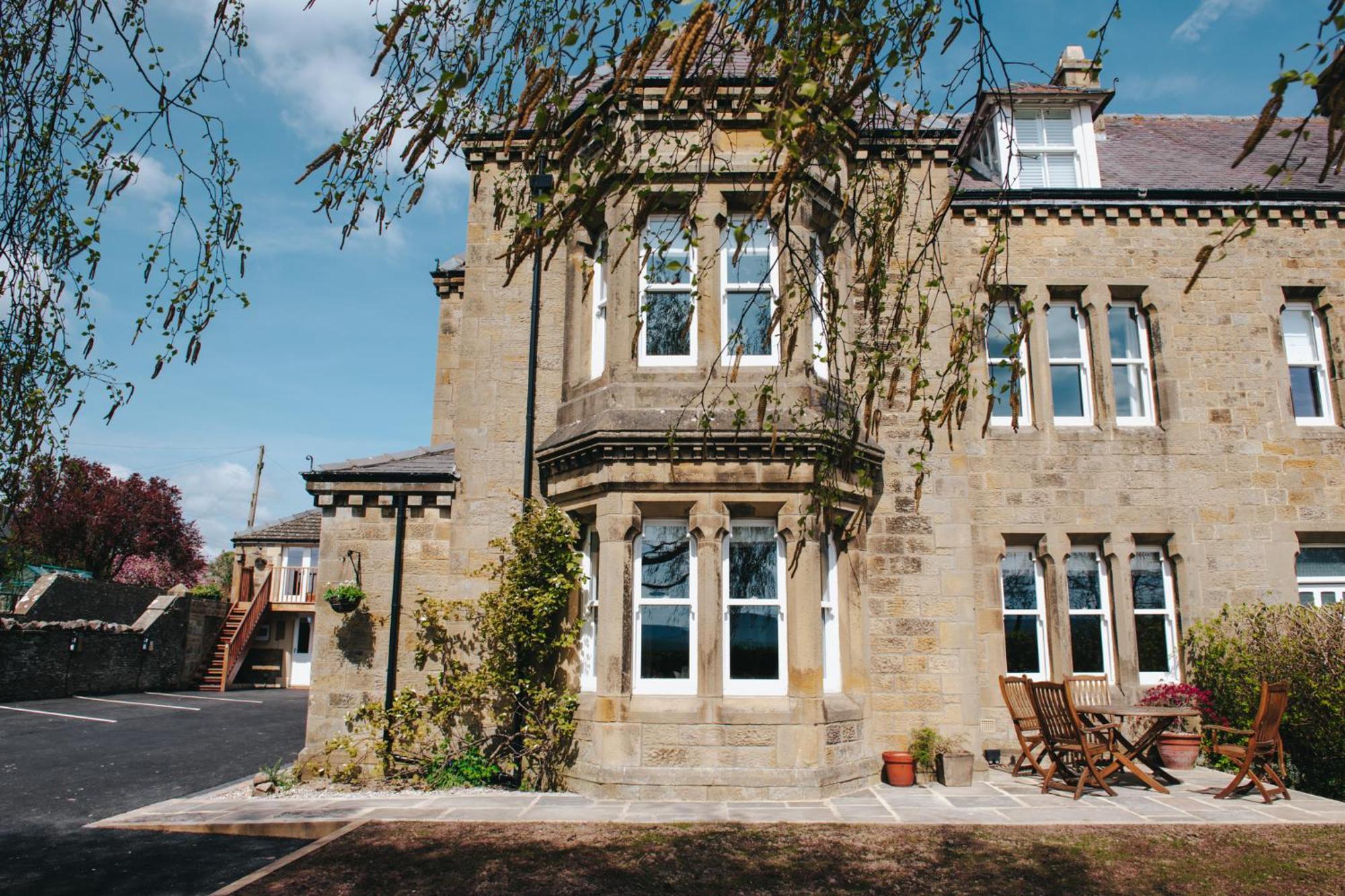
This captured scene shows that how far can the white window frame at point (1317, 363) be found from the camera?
1155 cm

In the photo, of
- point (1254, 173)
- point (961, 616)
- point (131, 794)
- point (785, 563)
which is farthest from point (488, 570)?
point (1254, 173)

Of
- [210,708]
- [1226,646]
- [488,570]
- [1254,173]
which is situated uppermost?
[1254,173]

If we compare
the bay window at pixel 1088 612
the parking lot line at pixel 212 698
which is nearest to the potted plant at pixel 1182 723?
the bay window at pixel 1088 612

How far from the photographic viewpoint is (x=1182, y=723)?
1005 cm

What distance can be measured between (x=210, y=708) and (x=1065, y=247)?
63.9 feet

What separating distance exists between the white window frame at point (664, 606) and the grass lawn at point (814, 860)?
5.56ft

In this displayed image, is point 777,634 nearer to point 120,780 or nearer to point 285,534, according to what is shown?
point 120,780

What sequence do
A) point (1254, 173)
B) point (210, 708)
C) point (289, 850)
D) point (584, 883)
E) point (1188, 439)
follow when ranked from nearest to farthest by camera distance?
point (584, 883) → point (289, 850) → point (1188, 439) → point (1254, 173) → point (210, 708)

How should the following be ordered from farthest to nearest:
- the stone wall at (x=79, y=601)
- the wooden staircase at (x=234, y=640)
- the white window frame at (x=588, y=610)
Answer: the wooden staircase at (x=234, y=640) → the stone wall at (x=79, y=601) → the white window frame at (x=588, y=610)

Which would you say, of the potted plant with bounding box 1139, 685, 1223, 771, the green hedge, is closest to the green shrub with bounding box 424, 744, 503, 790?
the potted plant with bounding box 1139, 685, 1223, 771

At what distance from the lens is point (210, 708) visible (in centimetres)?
1952

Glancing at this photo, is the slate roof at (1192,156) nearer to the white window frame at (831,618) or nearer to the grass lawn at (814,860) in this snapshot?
the white window frame at (831,618)

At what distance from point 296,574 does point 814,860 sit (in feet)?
98.7

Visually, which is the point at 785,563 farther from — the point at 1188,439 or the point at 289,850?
the point at 1188,439
